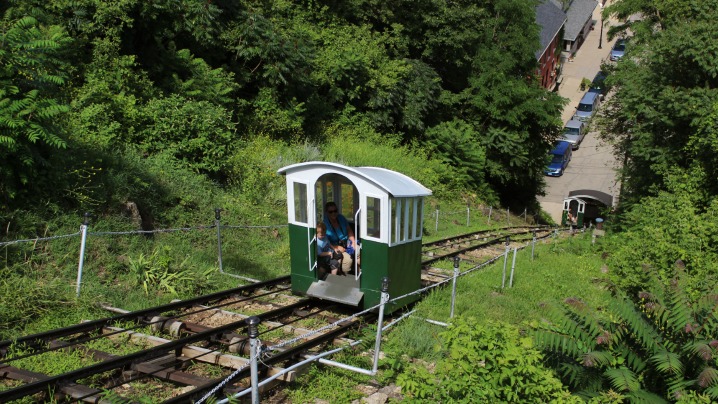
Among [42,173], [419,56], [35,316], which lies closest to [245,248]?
[42,173]

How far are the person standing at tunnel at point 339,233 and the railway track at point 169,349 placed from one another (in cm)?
89

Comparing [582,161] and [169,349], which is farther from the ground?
[169,349]

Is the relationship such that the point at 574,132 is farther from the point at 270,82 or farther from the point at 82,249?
the point at 82,249

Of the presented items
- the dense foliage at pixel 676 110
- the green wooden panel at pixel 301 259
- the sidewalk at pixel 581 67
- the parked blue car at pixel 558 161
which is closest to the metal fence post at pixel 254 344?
the green wooden panel at pixel 301 259

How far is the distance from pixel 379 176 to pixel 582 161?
50.3m

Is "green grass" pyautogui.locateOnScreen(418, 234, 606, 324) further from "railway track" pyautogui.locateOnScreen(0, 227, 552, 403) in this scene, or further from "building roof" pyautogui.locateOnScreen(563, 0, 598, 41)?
"building roof" pyautogui.locateOnScreen(563, 0, 598, 41)

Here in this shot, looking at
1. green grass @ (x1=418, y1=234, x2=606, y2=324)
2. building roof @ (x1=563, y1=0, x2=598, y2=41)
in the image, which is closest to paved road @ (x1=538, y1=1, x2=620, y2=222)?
building roof @ (x1=563, y1=0, x2=598, y2=41)

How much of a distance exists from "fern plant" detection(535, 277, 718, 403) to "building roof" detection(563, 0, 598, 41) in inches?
2895

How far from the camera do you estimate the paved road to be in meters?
49.7

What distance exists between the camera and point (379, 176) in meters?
11.3

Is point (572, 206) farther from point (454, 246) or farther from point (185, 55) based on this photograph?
point (185, 55)

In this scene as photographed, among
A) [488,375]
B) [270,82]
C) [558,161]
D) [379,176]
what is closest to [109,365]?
[488,375]

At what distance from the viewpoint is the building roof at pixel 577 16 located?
78312 mm

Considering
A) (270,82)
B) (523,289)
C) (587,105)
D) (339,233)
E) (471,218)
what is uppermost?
(270,82)
